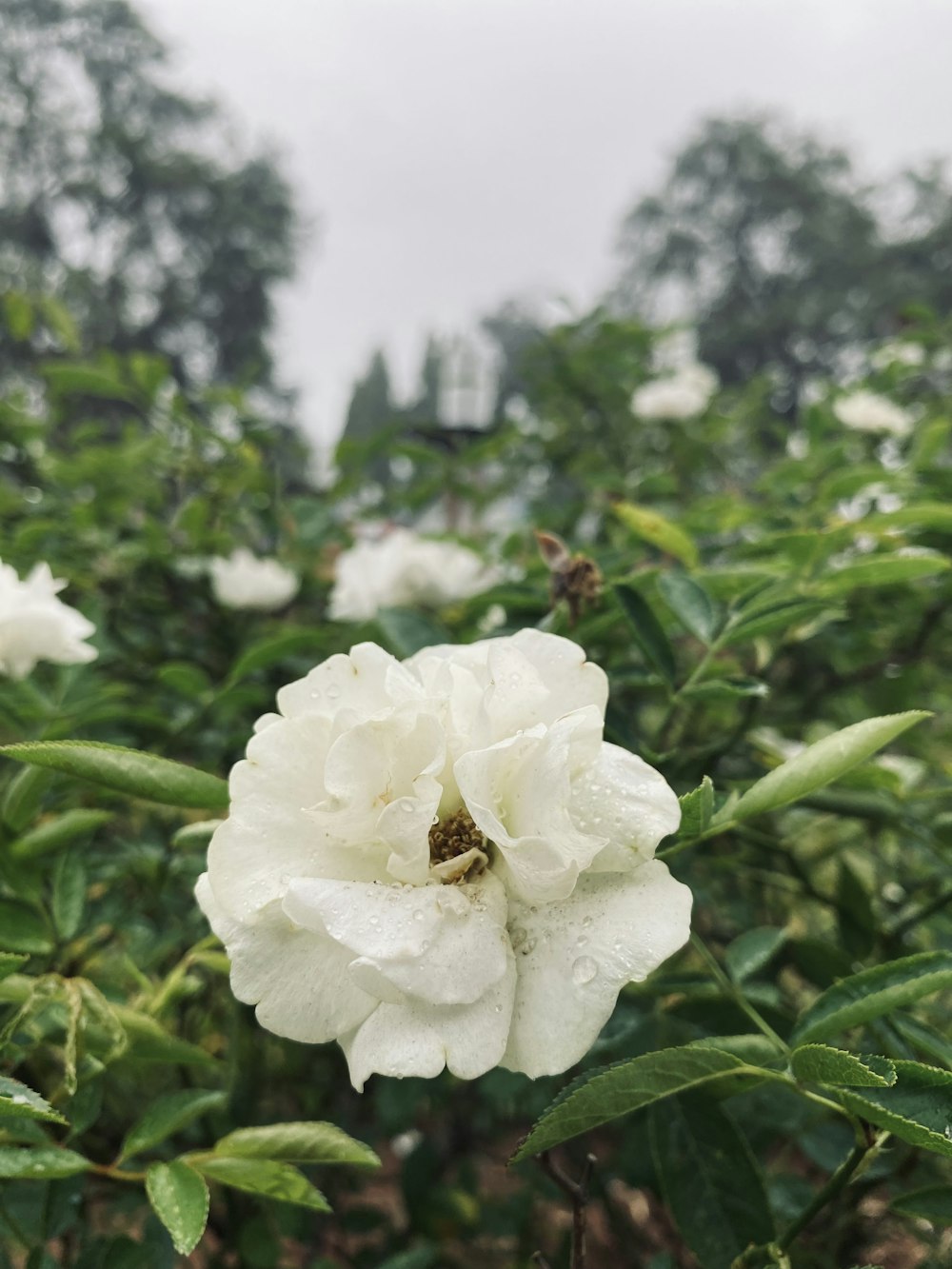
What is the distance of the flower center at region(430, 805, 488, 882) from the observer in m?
0.40

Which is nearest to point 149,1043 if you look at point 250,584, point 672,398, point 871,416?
point 250,584

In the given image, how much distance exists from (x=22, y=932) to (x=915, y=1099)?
1.60ft

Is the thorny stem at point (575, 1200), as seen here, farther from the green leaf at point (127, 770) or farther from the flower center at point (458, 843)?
the green leaf at point (127, 770)

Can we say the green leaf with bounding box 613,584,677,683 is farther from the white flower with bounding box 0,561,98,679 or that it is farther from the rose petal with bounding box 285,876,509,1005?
the white flower with bounding box 0,561,98,679

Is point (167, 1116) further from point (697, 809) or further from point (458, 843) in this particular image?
point (697, 809)

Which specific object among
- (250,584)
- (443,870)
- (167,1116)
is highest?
(443,870)

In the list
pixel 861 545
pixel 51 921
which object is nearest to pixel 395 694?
pixel 51 921

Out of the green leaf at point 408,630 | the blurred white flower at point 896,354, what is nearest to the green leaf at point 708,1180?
the green leaf at point 408,630

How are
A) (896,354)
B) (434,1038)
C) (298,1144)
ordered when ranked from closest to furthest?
(434,1038)
(298,1144)
(896,354)

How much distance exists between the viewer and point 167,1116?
1.58 ft

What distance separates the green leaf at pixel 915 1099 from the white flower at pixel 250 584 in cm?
99

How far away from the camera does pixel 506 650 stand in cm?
40

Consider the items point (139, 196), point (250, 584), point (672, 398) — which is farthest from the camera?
point (139, 196)

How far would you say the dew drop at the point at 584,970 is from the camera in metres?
0.34
